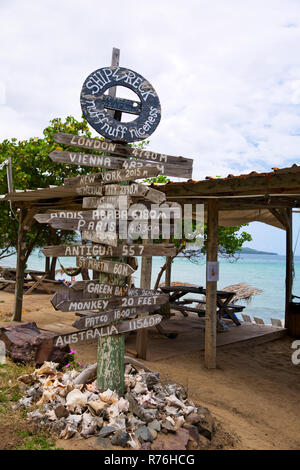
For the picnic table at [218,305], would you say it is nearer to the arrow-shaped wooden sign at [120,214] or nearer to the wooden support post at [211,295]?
the wooden support post at [211,295]

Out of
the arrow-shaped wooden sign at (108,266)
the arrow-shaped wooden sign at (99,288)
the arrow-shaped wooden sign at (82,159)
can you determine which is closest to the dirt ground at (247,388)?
the arrow-shaped wooden sign at (99,288)

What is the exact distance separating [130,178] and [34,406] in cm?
231

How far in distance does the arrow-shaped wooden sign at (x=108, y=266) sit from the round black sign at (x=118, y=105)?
1.19m

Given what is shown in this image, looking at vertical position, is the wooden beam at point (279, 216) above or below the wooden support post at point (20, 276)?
above

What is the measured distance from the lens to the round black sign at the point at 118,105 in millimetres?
3584

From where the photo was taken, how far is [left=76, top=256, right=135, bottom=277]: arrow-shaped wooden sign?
10.6ft

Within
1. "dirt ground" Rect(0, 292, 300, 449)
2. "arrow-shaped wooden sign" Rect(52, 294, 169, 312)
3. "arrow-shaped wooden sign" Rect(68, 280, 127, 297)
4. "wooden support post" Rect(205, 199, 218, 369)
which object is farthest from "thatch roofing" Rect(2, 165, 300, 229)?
"dirt ground" Rect(0, 292, 300, 449)

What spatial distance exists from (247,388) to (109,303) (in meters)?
2.89

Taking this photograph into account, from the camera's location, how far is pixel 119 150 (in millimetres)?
3646

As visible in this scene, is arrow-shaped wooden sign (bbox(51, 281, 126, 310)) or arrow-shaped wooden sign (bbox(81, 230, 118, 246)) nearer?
arrow-shaped wooden sign (bbox(51, 281, 126, 310))

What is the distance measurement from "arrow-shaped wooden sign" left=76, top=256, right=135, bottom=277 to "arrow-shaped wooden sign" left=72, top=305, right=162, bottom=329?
13.7 inches

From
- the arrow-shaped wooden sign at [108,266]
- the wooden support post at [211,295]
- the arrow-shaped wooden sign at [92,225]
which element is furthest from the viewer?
the wooden support post at [211,295]

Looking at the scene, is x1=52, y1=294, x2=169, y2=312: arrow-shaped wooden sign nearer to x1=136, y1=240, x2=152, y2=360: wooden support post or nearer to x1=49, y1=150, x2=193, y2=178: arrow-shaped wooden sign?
x1=49, y1=150, x2=193, y2=178: arrow-shaped wooden sign

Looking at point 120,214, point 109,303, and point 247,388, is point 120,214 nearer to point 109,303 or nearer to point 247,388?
point 109,303
